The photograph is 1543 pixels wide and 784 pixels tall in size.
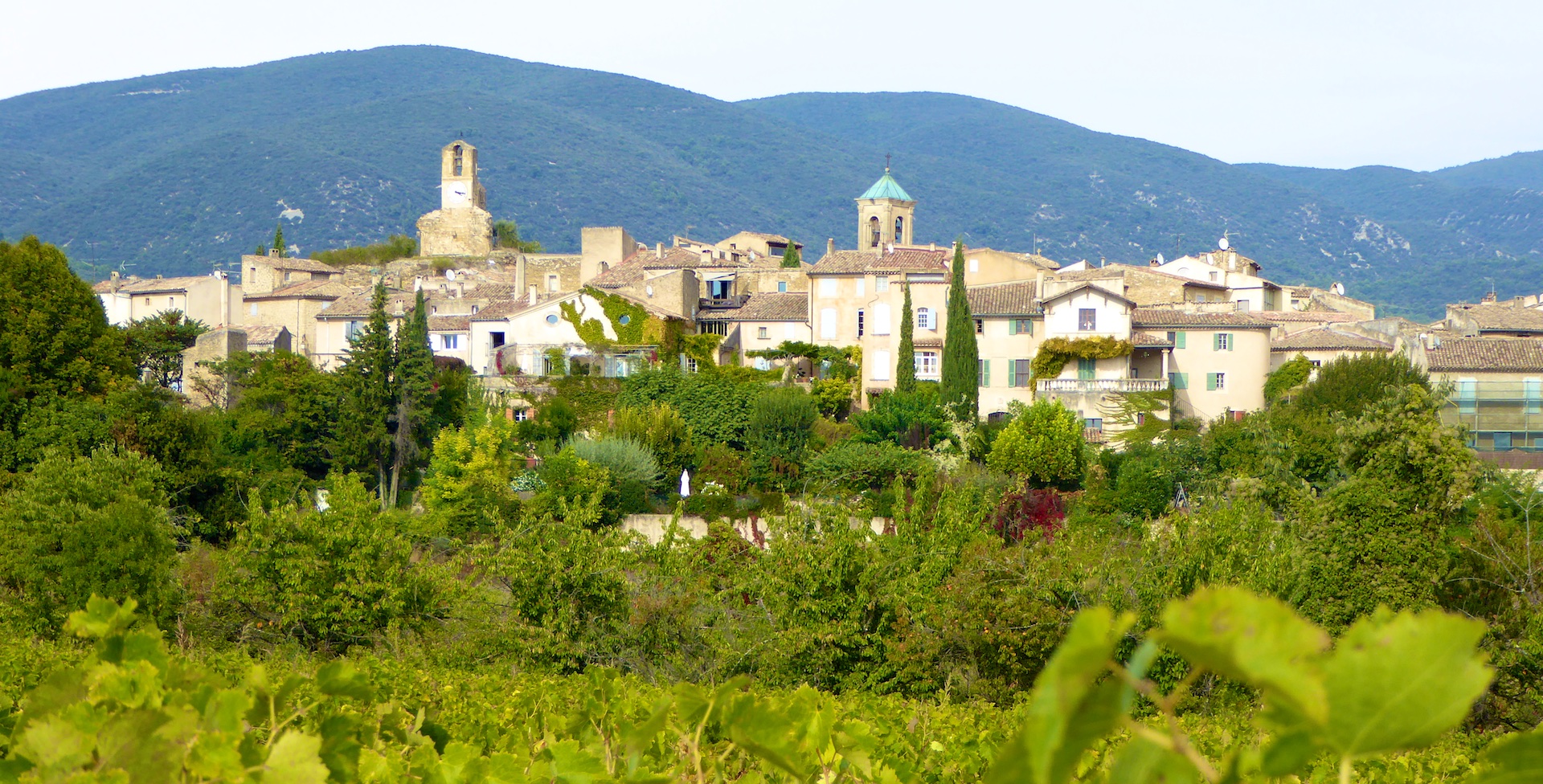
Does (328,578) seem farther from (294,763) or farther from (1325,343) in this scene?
(1325,343)

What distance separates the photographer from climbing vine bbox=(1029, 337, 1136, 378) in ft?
147

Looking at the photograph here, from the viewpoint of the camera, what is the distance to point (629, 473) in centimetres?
3969

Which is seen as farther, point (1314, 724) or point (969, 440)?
point (969, 440)

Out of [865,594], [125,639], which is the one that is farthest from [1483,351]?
[125,639]

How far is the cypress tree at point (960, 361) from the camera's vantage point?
43.6m

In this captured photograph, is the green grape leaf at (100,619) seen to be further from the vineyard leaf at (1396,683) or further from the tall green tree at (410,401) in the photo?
the tall green tree at (410,401)

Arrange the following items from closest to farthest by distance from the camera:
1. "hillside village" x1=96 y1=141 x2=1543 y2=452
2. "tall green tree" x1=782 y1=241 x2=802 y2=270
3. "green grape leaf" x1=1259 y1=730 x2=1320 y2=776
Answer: "green grape leaf" x1=1259 y1=730 x2=1320 y2=776 → "hillside village" x1=96 y1=141 x2=1543 y2=452 → "tall green tree" x1=782 y1=241 x2=802 y2=270

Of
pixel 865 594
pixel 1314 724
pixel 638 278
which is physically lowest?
pixel 865 594

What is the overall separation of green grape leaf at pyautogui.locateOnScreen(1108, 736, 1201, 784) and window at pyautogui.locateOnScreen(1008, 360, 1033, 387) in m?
45.6

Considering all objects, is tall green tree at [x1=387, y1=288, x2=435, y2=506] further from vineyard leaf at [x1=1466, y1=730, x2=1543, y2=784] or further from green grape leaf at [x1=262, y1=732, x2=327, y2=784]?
vineyard leaf at [x1=1466, y1=730, x2=1543, y2=784]

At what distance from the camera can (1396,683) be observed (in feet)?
3.87

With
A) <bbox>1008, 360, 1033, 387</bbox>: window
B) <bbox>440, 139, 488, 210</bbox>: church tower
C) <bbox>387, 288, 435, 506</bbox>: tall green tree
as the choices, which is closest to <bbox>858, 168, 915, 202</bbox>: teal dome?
<bbox>440, 139, 488, 210</bbox>: church tower

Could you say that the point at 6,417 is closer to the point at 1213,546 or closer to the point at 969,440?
the point at 969,440

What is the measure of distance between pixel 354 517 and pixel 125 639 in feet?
68.2
